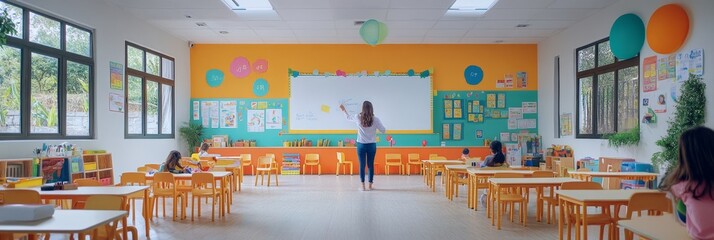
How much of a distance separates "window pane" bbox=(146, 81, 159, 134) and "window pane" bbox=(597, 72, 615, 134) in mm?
9027

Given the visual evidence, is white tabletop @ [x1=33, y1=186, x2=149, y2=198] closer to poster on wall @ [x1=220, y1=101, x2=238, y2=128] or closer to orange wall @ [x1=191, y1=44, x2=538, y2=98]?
poster on wall @ [x1=220, y1=101, x2=238, y2=128]

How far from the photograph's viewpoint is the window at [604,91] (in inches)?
332

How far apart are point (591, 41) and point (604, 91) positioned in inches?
40.2

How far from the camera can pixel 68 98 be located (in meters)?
7.71

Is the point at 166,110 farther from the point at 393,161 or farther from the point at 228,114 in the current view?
the point at 393,161

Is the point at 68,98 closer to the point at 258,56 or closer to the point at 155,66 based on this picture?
the point at 155,66

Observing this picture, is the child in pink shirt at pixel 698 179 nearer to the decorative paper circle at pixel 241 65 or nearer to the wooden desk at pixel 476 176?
the wooden desk at pixel 476 176

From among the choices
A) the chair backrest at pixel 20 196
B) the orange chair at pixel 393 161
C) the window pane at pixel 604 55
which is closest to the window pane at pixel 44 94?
the chair backrest at pixel 20 196

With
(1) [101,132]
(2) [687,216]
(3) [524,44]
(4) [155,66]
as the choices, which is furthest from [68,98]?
(3) [524,44]

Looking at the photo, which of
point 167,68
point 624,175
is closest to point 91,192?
point 624,175

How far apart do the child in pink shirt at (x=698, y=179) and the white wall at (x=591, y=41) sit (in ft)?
15.9

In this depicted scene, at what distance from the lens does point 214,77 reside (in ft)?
40.5

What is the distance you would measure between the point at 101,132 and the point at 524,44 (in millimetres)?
9627

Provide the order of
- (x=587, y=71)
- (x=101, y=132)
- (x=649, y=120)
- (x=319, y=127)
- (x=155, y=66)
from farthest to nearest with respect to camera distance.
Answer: (x=319, y=127), (x=155, y=66), (x=587, y=71), (x=101, y=132), (x=649, y=120)
